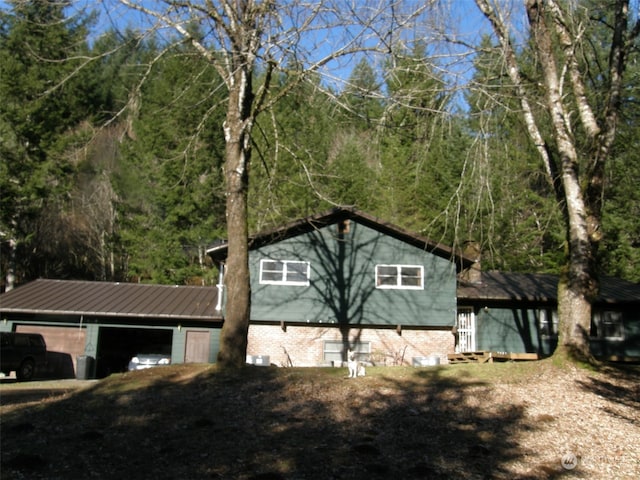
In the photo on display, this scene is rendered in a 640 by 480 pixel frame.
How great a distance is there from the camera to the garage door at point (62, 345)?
74.1 feet

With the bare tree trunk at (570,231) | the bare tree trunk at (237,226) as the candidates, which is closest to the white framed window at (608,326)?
the bare tree trunk at (570,231)

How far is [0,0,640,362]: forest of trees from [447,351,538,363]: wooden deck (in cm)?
283

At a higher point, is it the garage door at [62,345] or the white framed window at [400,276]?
the white framed window at [400,276]

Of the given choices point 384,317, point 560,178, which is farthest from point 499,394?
point 384,317

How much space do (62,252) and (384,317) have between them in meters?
23.0

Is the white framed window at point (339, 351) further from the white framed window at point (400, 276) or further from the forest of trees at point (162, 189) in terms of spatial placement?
the forest of trees at point (162, 189)

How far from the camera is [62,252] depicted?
117ft

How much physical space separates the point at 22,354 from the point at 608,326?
2244 centimetres

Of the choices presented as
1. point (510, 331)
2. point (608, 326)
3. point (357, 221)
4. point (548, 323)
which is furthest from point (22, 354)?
point (608, 326)

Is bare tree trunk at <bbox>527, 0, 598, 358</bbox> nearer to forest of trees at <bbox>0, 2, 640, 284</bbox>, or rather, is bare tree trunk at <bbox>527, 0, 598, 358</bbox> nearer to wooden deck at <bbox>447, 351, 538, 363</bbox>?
forest of trees at <bbox>0, 2, 640, 284</bbox>

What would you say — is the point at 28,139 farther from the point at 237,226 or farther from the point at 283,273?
the point at 237,226

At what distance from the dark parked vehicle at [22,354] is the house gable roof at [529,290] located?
16.2 meters

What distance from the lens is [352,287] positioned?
22.9 m

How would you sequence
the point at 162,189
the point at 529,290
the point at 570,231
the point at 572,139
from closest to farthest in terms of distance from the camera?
1. the point at 570,231
2. the point at 572,139
3. the point at 529,290
4. the point at 162,189
